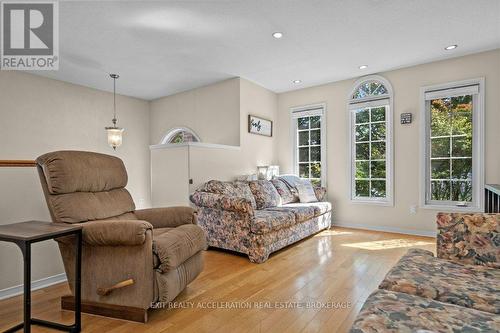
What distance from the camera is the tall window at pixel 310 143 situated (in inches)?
208

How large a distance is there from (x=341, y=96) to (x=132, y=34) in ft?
11.6

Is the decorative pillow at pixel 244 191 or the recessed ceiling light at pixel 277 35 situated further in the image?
→ the decorative pillow at pixel 244 191

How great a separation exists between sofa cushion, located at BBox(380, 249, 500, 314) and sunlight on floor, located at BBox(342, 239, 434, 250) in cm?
203

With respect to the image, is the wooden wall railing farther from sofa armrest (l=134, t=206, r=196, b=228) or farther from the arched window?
the arched window

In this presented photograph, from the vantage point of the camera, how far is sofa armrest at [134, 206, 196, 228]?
251 cm

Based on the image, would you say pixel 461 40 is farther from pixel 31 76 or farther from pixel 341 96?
pixel 31 76

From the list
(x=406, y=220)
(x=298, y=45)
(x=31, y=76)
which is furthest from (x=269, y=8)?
(x=31, y=76)

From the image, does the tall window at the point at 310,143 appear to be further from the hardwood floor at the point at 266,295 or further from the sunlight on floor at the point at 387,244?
the hardwood floor at the point at 266,295

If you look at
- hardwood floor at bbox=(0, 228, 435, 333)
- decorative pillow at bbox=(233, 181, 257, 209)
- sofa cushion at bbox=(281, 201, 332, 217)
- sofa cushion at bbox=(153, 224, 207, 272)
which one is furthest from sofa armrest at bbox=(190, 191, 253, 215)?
sofa cushion at bbox=(281, 201, 332, 217)

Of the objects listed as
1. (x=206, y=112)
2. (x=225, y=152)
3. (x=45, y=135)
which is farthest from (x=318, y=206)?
(x=45, y=135)

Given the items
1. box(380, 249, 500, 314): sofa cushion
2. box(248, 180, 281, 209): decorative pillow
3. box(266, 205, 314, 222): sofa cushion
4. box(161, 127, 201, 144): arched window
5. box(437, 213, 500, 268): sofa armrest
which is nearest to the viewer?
box(380, 249, 500, 314): sofa cushion

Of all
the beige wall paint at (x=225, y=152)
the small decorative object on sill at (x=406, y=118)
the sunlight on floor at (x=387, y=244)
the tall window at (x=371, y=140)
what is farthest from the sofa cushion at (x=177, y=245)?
the small decorative object on sill at (x=406, y=118)

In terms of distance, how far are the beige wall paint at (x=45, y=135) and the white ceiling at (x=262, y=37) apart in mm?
409

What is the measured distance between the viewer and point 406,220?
4.42m
